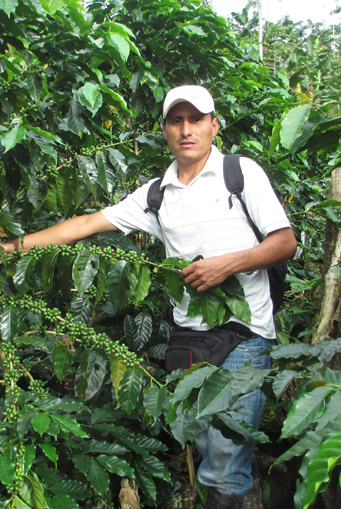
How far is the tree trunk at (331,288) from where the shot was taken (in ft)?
8.00

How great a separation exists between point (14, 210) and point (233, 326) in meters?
1.01

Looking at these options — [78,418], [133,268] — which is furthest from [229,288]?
[78,418]

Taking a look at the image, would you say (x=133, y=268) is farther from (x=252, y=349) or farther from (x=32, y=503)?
(x=32, y=503)

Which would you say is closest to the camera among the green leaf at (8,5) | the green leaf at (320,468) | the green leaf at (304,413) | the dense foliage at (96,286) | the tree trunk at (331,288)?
the green leaf at (320,468)

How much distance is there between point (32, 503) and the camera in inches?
58.7

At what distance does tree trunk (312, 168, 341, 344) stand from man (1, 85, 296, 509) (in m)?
0.62

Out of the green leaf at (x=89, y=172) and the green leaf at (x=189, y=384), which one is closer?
the green leaf at (x=189, y=384)

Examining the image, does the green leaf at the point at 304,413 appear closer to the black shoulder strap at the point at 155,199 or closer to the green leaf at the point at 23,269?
the green leaf at the point at 23,269

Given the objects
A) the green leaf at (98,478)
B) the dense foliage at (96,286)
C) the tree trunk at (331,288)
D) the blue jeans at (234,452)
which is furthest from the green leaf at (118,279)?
the tree trunk at (331,288)

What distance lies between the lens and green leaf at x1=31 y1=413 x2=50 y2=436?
142 centimetres

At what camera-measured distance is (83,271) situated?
1.62 m

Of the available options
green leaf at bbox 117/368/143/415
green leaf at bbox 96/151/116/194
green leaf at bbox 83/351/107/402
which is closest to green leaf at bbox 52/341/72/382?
green leaf at bbox 83/351/107/402

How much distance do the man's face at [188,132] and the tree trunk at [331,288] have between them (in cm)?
95

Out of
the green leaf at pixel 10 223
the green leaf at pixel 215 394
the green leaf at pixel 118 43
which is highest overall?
the green leaf at pixel 118 43
